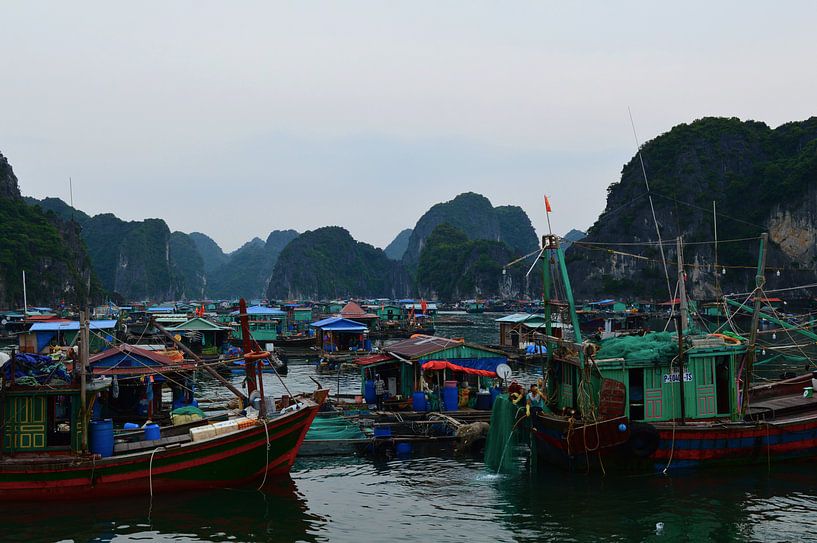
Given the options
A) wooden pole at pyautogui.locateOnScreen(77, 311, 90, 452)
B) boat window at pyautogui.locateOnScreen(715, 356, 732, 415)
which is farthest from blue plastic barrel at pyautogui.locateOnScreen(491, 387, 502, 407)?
wooden pole at pyautogui.locateOnScreen(77, 311, 90, 452)

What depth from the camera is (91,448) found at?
52.7ft

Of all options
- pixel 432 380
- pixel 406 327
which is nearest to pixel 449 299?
pixel 406 327

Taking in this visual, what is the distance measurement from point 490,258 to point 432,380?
156m

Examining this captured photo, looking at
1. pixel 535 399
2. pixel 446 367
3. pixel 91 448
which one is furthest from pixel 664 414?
→ pixel 91 448

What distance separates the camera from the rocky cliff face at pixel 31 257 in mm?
97188

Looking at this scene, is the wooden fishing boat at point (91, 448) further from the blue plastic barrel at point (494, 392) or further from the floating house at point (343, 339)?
the floating house at point (343, 339)

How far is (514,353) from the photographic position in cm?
4781

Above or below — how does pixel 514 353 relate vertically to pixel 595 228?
below

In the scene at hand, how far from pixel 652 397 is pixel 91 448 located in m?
13.6

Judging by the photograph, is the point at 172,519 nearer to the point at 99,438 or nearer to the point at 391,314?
the point at 99,438

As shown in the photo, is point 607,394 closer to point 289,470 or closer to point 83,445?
point 289,470

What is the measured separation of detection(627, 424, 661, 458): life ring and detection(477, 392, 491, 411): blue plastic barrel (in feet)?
22.5

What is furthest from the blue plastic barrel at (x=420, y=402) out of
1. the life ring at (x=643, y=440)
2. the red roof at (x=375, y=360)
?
the life ring at (x=643, y=440)

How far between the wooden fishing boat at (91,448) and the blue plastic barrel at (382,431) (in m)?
4.33
